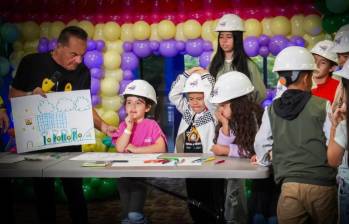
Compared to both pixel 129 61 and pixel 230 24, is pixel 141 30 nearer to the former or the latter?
pixel 129 61

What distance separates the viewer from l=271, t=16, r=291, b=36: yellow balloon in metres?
6.08

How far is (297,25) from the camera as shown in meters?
6.09

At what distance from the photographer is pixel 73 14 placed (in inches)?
265

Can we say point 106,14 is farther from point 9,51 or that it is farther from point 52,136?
point 52,136

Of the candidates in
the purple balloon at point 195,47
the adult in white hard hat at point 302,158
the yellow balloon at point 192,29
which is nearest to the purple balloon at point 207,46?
the purple balloon at point 195,47

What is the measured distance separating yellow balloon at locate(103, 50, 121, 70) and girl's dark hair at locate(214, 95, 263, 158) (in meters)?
3.01

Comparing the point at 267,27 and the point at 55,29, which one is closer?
the point at 267,27

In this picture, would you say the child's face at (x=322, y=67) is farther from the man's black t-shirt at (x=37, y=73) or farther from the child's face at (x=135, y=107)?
the man's black t-shirt at (x=37, y=73)

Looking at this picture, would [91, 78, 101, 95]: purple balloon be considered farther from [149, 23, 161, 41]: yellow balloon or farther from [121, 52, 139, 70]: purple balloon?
[149, 23, 161, 41]: yellow balloon

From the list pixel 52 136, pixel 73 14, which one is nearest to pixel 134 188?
pixel 52 136

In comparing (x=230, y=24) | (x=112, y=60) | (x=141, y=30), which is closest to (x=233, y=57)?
(x=230, y=24)

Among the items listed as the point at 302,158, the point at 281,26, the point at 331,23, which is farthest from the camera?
the point at 281,26

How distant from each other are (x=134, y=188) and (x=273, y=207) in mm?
1366

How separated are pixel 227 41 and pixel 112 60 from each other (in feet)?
7.09
